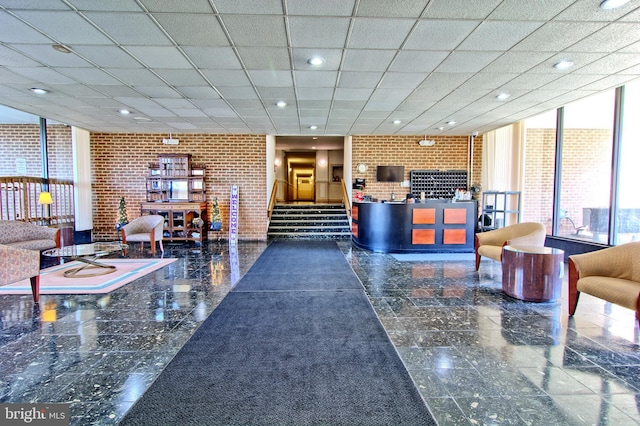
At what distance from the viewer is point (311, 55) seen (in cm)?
363

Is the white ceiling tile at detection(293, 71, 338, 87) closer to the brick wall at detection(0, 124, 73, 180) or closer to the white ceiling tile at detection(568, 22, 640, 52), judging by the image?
the white ceiling tile at detection(568, 22, 640, 52)

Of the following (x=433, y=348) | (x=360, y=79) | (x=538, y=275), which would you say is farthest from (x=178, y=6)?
(x=538, y=275)

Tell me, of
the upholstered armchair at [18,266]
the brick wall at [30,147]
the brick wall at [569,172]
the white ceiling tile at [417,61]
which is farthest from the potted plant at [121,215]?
the brick wall at [569,172]

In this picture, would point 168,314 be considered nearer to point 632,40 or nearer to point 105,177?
point 632,40

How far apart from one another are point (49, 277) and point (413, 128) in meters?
7.67

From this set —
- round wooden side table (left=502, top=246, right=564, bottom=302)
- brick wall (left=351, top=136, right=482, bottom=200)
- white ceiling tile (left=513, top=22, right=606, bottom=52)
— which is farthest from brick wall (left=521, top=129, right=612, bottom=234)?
white ceiling tile (left=513, top=22, right=606, bottom=52)

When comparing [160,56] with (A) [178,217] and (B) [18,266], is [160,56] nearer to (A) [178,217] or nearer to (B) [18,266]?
(B) [18,266]

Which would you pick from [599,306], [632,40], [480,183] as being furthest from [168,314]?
[480,183]

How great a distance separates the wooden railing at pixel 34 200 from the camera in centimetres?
628

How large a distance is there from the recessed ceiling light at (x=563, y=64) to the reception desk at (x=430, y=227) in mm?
3215

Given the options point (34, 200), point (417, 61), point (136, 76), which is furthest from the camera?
point (34, 200)

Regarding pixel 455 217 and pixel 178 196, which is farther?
pixel 178 196

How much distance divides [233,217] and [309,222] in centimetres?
230

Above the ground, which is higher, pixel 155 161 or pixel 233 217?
pixel 155 161
